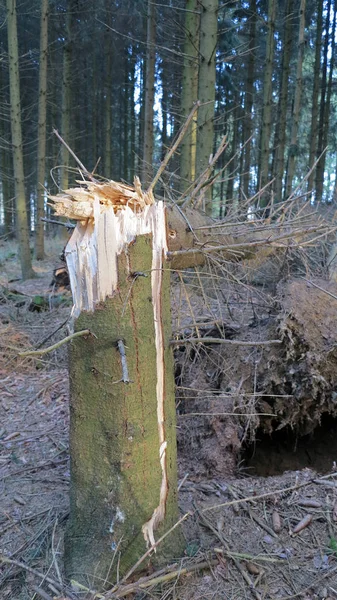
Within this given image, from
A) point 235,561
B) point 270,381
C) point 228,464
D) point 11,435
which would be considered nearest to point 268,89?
point 270,381

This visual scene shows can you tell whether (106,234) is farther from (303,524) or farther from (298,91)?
(298,91)

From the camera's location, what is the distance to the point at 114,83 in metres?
19.0

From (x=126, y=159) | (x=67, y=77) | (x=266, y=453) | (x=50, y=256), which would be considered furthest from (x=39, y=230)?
(x=266, y=453)

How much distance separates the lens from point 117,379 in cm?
191

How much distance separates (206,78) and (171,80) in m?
9.75

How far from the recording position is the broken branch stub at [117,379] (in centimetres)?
189

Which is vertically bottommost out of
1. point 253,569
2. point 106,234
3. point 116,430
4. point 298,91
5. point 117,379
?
point 253,569

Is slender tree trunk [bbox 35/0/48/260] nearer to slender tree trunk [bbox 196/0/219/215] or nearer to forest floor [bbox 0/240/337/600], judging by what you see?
slender tree trunk [bbox 196/0/219/215]

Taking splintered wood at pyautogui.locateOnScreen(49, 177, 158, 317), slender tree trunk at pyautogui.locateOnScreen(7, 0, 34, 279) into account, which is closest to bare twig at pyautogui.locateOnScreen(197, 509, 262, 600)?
splintered wood at pyautogui.locateOnScreen(49, 177, 158, 317)

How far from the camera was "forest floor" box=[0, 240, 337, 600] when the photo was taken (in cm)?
212

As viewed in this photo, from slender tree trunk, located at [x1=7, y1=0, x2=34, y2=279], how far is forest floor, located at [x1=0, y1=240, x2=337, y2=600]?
5.24 metres

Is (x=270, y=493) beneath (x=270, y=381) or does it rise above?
beneath

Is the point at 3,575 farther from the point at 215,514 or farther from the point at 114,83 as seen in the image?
the point at 114,83

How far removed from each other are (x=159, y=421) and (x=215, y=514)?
906 millimetres
